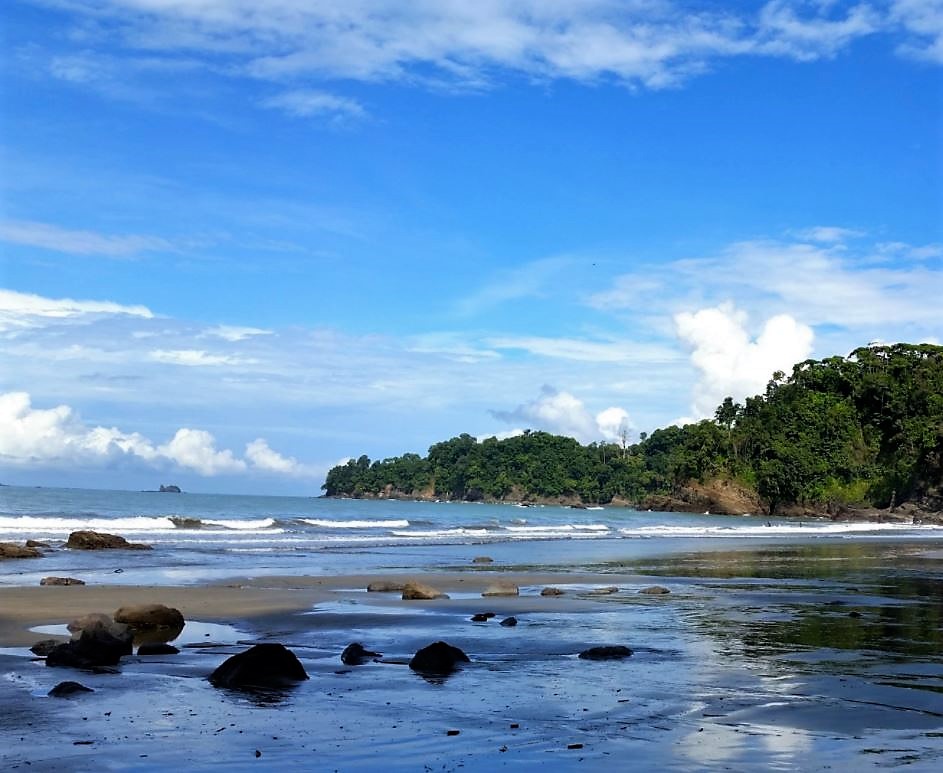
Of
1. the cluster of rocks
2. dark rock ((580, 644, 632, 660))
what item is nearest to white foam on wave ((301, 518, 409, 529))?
A: the cluster of rocks

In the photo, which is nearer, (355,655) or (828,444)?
(355,655)

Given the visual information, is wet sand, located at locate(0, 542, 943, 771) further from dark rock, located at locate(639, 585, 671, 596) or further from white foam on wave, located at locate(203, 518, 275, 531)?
white foam on wave, located at locate(203, 518, 275, 531)

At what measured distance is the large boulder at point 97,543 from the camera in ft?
115

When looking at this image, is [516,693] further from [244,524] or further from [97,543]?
[244,524]

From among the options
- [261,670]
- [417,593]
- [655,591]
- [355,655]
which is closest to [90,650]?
[261,670]

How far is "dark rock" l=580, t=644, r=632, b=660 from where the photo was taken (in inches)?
487

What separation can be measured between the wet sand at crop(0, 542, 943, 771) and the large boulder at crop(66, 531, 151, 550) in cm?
1593

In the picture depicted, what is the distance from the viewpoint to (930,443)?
103250 millimetres

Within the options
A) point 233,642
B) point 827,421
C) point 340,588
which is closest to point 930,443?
point 827,421

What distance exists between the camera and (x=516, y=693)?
399 inches

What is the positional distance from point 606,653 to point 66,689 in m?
6.24

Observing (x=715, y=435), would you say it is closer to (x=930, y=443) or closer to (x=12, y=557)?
(x=930, y=443)

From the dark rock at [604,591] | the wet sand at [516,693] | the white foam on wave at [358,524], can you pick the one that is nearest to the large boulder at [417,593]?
the wet sand at [516,693]

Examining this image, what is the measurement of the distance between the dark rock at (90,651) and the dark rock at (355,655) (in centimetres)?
265
